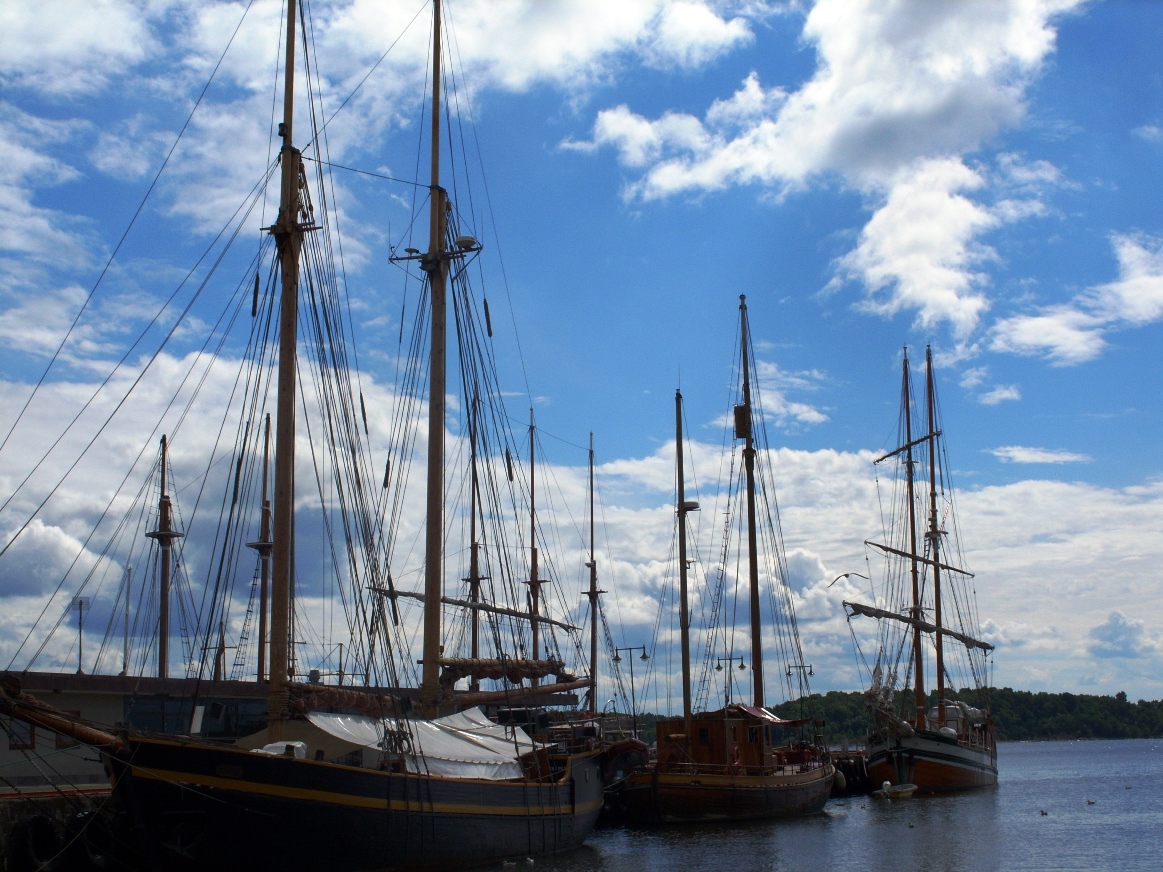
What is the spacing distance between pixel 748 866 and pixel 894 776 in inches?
1306

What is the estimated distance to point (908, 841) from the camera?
131 ft

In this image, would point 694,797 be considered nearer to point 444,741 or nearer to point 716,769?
point 716,769

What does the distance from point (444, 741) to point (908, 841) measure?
19616 millimetres

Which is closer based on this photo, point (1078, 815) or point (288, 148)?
point (288, 148)

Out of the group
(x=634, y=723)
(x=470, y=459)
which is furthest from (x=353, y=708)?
(x=634, y=723)

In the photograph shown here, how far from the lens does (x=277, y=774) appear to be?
2311 cm

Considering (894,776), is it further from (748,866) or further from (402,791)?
(402,791)

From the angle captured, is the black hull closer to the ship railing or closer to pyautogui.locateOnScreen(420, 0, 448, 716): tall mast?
pyautogui.locateOnScreen(420, 0, 448, 716): tall mast

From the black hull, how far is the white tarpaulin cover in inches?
38.6

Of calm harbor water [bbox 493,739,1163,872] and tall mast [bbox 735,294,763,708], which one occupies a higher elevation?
tall mast [bbox 735,294,763,708]

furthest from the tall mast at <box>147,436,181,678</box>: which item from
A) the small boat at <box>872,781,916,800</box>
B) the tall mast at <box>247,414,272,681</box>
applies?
the small boat at <box>872,781,916,800</box>

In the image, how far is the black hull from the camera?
22125 mm

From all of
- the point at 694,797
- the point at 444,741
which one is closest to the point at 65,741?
the point at 444,741

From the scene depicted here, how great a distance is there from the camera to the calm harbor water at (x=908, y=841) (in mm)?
33969
